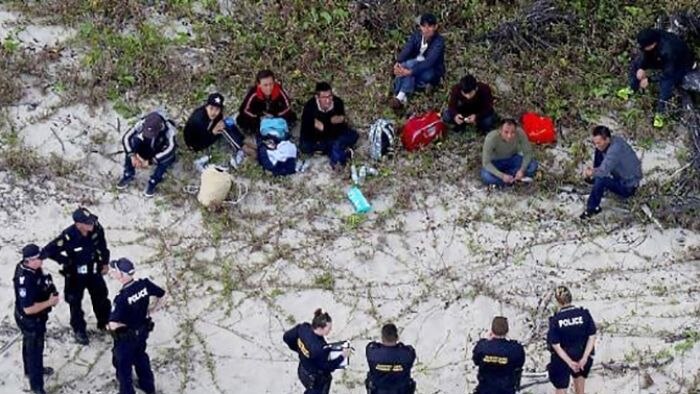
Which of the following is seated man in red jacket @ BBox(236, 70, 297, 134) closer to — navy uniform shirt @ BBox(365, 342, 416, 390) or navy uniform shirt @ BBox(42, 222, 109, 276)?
navy uniform shirt @ BBox(42, 222, 109, 276)

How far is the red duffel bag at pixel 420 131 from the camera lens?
47.1 ft

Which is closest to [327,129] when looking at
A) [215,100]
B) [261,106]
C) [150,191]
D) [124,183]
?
[261,106]

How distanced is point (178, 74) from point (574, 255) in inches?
205

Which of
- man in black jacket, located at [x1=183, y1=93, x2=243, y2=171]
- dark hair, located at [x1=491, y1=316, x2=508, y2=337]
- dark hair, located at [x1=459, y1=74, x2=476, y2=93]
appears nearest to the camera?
dark hair, located at [x1=491, y1=316, x2=508, y2=337]

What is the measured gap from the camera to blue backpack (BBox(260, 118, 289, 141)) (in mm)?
14241

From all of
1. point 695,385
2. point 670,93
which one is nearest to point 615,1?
point 670,93

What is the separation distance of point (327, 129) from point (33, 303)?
4216 mm

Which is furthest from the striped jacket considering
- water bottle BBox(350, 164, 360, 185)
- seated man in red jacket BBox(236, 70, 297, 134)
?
water bottle BBox(350, 164, 360, 185)

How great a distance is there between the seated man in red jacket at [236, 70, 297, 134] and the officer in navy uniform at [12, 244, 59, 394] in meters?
3.69

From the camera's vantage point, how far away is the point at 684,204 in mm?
13680

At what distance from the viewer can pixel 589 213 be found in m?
13.7

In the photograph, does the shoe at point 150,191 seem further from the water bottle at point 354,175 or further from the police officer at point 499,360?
the police officer at point 499,360

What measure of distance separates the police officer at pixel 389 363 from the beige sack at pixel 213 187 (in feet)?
11.0

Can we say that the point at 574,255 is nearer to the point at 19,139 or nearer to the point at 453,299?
the point at 453,299
